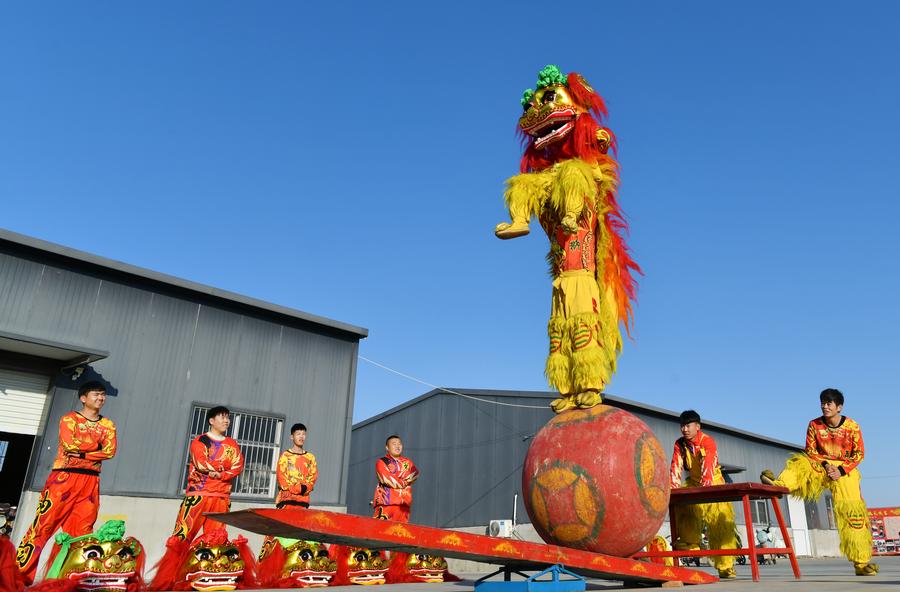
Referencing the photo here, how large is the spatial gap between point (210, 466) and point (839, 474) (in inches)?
249

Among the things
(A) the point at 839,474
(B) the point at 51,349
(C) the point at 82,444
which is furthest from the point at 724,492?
(B) the point at 51,349

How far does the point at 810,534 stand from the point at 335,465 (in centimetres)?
1966

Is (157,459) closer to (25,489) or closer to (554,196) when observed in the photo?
(25,489)

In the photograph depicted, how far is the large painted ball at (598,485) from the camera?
4.68 metres

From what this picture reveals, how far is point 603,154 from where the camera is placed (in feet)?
20.8

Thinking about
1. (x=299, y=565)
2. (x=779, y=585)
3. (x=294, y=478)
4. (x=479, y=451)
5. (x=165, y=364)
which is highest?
(x=165, y=364)

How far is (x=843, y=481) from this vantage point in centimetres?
636

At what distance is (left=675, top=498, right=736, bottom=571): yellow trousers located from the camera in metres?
6.58

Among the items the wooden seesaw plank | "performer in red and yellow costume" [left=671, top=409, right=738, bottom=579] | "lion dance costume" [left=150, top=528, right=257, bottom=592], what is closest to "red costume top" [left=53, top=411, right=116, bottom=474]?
"lion dance costume" [left=150, top=528, right=257, bottom=592]

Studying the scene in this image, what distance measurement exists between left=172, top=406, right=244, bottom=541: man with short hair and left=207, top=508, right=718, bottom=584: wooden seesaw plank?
332 cm

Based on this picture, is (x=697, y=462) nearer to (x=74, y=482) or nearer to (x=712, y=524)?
(x=712, y=524)

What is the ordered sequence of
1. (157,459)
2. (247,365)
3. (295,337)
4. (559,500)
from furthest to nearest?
(295,337) < (247,365) < (157,459) < (559,500)

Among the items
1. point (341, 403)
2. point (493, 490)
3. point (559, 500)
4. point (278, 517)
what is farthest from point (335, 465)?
point (278, 517)

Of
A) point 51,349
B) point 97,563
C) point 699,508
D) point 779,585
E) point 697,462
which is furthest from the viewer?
point 51,349
